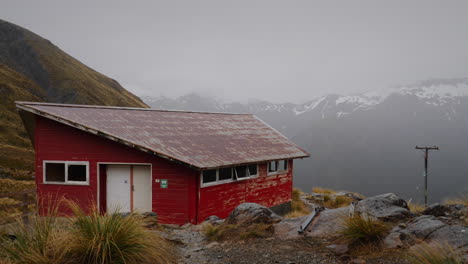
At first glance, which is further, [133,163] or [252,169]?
[252,169]

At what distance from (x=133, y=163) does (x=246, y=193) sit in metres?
5.83

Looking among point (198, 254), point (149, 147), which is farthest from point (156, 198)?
point (198, 254)

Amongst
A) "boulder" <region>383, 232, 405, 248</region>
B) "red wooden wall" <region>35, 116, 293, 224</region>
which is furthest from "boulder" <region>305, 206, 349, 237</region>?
"red wooden wall" <region>35, 116, 293, 224</region>

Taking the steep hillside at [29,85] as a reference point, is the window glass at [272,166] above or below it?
below

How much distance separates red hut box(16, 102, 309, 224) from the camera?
15250 mm

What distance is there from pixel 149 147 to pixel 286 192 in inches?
416

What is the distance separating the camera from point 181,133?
18.3m

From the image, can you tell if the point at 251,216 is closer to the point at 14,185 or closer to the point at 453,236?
the point at 453,236

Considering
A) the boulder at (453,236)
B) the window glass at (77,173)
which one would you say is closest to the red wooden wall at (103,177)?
the window glass at (77,173)

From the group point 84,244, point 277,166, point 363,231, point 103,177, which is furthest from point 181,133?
point 84,244

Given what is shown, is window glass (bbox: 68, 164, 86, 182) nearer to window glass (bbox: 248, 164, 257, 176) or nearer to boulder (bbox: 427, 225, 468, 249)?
window glass (bbox: 248, 164, 257, 176)

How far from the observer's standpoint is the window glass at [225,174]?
17075 mm

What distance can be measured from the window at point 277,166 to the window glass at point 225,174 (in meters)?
3.97

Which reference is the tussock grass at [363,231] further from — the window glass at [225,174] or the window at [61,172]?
the window at [61,172]
